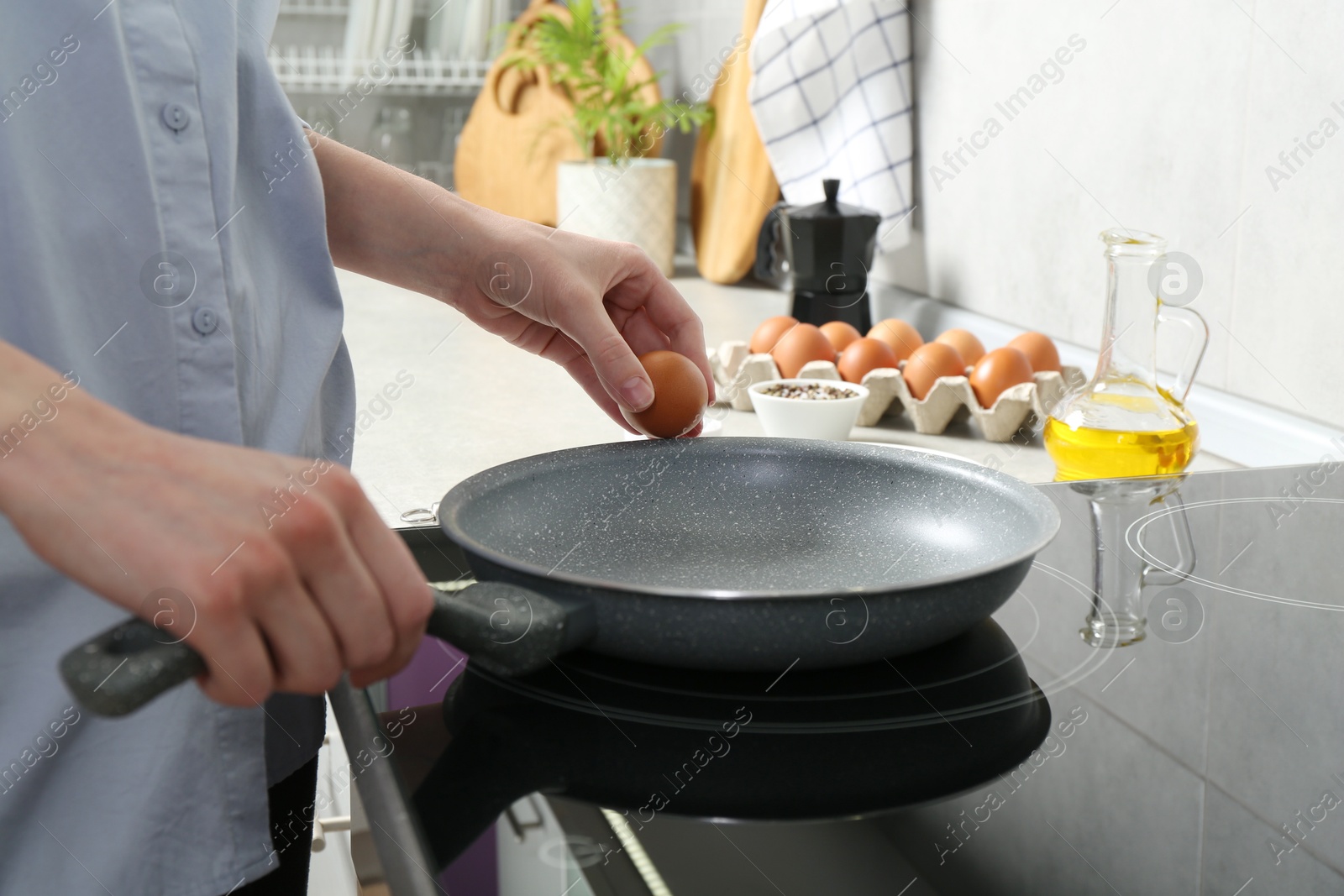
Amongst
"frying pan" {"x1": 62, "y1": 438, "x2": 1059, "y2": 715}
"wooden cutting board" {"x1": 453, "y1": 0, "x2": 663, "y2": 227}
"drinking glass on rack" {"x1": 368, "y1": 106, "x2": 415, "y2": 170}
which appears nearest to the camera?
"frying pan" {"x1": 62, "y1": 438, "x2": 1059, "y2": 715}

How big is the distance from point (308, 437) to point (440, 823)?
296 millimetres

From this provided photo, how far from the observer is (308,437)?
61cm

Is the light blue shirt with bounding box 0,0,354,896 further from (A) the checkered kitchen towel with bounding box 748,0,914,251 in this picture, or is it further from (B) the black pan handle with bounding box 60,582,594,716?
(A) the checkered kitchen towel with bounding box 748,0,914,251

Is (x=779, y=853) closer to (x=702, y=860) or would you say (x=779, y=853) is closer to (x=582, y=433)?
(x=702, y=860)

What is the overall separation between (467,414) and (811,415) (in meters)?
0.35

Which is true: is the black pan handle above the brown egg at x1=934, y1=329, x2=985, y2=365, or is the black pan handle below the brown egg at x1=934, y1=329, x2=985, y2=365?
above

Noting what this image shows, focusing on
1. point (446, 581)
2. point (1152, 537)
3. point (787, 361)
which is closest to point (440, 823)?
point (446, 581)

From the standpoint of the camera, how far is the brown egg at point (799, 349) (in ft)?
3.81

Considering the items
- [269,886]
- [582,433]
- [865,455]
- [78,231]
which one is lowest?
[269,886]

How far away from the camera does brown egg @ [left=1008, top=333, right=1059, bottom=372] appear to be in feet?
3.58

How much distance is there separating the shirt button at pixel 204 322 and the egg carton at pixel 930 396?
0.68m

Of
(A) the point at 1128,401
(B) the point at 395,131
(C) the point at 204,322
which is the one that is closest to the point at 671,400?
(C) the point at 204,322

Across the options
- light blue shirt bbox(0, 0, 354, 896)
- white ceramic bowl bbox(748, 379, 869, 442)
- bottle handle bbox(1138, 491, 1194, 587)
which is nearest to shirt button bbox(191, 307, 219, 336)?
light blue shirt bbox(0, 0, 354, 896)

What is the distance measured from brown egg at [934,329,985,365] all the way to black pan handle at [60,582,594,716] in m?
0.78
